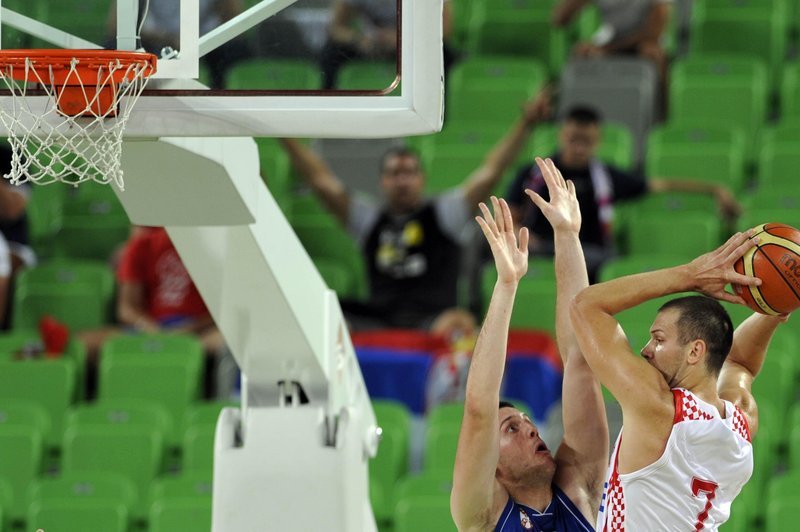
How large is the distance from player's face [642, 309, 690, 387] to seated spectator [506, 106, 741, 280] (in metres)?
4.10

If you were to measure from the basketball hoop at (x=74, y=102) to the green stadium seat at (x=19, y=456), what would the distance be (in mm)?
3873

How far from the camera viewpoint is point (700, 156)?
8.98 m

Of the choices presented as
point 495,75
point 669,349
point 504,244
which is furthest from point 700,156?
point 669,349

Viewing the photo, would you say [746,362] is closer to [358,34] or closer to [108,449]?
[358,34]

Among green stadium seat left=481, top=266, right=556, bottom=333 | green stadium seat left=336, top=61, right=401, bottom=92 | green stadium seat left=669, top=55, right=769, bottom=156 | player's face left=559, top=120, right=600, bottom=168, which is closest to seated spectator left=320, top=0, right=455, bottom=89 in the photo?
green stadium seat left=336, top=61, right=401, bottom=92

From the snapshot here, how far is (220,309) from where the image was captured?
14.5ft

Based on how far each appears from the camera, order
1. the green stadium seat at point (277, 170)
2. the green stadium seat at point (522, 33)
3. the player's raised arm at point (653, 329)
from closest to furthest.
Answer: the player's raised arm at point (653, 329)
the green stadium seat at point (277, 170)
the green stadium seat at point (522, 33)

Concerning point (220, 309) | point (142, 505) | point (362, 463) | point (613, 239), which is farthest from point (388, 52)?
point (613, 239)

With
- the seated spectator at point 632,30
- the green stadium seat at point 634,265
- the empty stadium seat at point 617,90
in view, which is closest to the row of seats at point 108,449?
the green stadium seat at point 634,265

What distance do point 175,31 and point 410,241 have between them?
443 centimetres

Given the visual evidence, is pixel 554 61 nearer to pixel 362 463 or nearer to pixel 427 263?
pixel 427 263

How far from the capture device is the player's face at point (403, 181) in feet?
27.4

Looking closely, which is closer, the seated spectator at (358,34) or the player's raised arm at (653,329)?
the player's raised arm at (653,329)

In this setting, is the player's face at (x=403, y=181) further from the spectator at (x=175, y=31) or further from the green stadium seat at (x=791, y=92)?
the spectator at (x=175, y=31)
